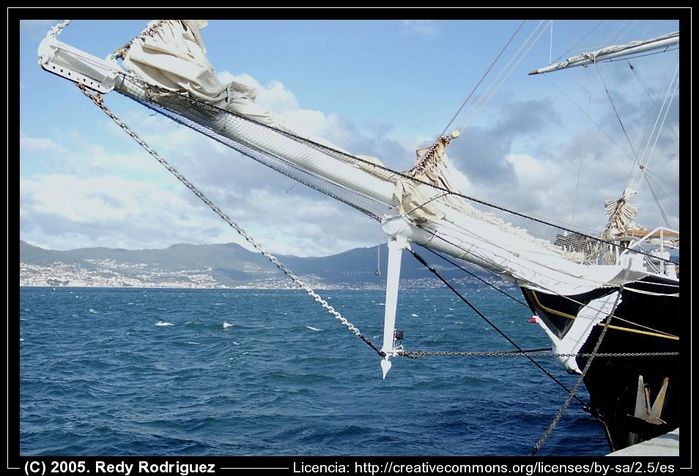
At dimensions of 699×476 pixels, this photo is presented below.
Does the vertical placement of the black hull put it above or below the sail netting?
below

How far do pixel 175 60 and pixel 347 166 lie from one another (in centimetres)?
324

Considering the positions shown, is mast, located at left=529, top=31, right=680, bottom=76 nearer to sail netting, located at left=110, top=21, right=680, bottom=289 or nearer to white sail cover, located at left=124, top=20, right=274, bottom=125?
sail netting, located at left=110, top=21, right=680, bottom=289

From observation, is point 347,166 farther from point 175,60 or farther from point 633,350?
point 633,350

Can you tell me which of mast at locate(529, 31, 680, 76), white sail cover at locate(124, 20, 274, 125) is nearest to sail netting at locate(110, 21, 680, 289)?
white sail cover at locate(124, 20, 274, 125)

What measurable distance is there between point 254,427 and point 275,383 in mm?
7281

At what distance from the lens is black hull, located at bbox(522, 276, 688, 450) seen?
11.9 metres

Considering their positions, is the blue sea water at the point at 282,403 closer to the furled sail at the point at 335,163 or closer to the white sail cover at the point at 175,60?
the furled sail at the point at 335,163

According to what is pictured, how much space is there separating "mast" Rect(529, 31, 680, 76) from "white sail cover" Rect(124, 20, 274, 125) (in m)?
8.23

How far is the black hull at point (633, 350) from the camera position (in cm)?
1195

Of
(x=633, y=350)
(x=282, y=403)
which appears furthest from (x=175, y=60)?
(x=282, y=403)

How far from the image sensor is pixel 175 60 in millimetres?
8688

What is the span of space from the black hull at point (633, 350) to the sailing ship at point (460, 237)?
0.07ft

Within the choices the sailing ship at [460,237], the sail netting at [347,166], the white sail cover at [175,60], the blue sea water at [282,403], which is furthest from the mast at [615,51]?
A: the blue sea water at [282,403]
